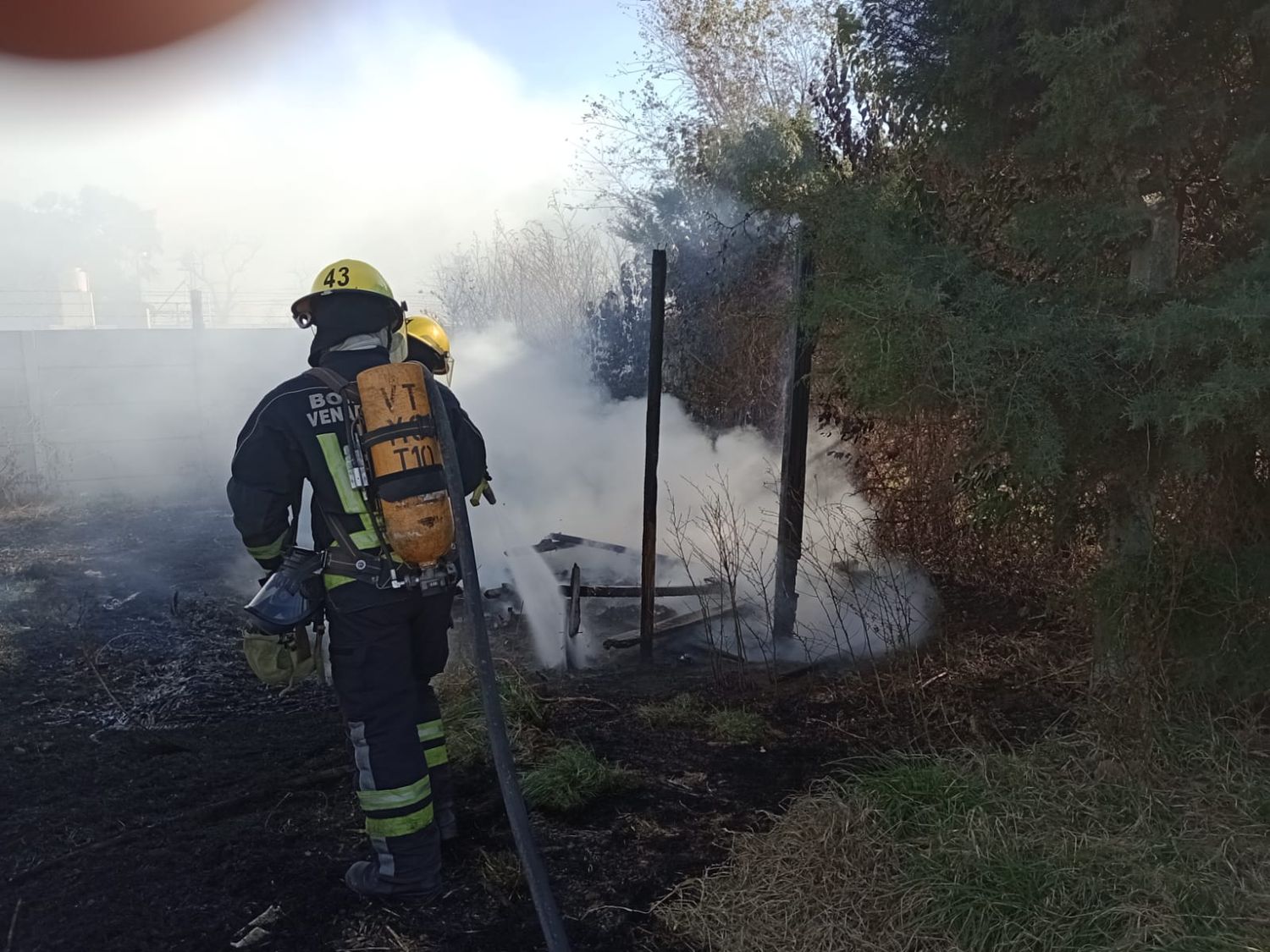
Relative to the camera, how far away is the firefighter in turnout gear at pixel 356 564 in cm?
325

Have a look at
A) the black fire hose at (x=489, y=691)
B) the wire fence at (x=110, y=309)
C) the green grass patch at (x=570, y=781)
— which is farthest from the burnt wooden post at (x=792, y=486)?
the wire fence at (x=110, y=309)

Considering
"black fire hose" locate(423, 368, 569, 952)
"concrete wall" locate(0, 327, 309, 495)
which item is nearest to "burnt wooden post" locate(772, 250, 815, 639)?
"black fire hose" locate(423, 368, 569, 952)

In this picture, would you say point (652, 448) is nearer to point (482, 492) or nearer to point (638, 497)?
point (482, 492)

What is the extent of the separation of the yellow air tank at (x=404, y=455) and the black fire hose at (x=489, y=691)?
63 mm

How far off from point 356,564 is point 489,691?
0.68 metres

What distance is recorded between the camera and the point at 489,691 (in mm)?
3160

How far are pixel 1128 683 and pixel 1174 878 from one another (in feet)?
3.34

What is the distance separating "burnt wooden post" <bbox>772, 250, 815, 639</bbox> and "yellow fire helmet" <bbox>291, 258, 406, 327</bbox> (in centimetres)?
266

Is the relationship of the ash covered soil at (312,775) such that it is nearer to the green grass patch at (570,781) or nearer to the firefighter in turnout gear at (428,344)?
the green grass patch at (570,781)

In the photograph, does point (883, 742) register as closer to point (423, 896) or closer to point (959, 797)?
point (959, 797)

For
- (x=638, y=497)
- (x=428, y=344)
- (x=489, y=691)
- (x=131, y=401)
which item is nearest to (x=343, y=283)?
(x=428, y=344)

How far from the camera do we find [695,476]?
8234 millimetres

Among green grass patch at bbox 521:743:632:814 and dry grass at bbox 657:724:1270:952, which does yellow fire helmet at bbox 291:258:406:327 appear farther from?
dry grass at bbox 657:724:1270:952

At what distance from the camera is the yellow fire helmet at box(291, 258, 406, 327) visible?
135 inches
